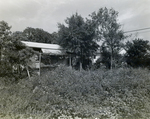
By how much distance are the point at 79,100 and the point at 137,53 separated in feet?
37.4

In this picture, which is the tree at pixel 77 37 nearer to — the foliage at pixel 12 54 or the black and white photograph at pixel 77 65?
the black and white photograph at pixel 77 65

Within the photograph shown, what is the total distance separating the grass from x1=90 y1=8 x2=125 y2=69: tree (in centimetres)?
841

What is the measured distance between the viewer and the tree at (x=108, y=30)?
13.6 m

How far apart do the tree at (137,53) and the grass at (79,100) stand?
777 cm

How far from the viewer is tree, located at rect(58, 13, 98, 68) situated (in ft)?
41.7

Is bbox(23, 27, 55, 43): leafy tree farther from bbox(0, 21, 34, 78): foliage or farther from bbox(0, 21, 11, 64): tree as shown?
bbox(0, 21, 11, 64): tree

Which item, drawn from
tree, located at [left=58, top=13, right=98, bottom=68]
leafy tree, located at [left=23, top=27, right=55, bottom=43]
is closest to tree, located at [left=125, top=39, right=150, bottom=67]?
tree, located at [left=58, top=13, right=98, bottom=68]

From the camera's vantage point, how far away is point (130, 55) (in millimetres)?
13914

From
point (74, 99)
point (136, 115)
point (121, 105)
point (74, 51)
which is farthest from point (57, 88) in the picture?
point (74, 51)

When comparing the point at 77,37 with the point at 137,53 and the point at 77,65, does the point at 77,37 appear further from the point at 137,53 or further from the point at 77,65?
the point at 137,53

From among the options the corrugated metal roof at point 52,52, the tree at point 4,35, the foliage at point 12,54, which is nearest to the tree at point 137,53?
the corrugated metal roof at point 52,52

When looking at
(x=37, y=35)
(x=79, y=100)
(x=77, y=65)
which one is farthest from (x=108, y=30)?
(x=37, y=35)

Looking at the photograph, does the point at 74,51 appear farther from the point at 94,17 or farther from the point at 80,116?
the point at 80,116

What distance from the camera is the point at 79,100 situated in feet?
13.8
